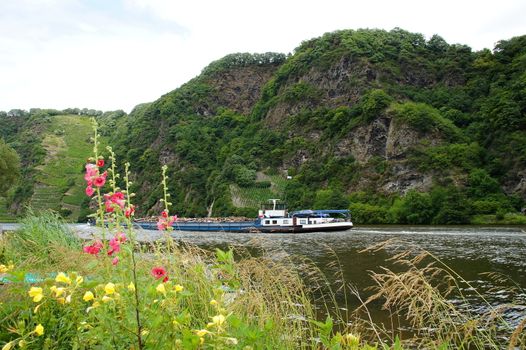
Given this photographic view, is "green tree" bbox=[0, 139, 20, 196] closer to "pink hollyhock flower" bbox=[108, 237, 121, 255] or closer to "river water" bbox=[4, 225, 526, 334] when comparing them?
"river water" bbox=[4, 225, 526, 334]

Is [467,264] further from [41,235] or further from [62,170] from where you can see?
[62,170]

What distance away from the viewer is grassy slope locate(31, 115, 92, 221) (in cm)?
12431

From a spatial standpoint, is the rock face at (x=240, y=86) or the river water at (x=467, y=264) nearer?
the river water at (x=467, y=264)

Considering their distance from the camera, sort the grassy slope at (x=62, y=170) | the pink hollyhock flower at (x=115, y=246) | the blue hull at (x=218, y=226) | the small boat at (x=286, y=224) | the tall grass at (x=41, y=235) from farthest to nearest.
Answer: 1. the grassy slope at (x=62, y=170)
2. the blue hull at (x=218, y=226)
3. the small boat at (x=286, y=224)
4. the tall grass at (x=41, y=235)
5. the pink hollyhock flower at (x=115, y=246)

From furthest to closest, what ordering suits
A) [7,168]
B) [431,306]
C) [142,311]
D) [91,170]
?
[7,168], [431,306], [91,170], [142,311]

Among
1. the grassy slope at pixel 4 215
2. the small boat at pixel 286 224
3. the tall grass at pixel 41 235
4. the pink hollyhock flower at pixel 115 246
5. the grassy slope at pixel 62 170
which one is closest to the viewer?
the pink hollyhock flower at pixel 115 246

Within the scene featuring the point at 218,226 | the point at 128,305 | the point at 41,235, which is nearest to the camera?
the point at 128,305

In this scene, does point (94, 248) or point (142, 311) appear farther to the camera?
point (94, 248)

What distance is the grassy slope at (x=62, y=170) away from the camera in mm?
124312

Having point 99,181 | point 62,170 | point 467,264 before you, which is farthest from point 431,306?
point 62,170

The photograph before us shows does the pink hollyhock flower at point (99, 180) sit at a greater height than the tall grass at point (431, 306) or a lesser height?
greater

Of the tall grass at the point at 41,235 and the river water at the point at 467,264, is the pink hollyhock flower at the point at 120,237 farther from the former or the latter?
the tall grass at the point at 41,235

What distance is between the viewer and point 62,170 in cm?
14638

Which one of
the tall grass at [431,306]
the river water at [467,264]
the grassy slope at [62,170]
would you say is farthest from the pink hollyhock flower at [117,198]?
the grassy slope at [62,170]
